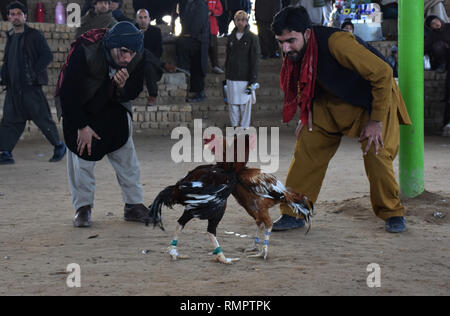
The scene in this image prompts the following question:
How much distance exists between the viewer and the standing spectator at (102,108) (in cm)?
567

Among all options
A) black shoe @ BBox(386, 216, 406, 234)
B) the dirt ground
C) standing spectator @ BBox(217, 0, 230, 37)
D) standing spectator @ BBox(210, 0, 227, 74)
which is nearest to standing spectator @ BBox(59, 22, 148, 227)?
the dirt ground

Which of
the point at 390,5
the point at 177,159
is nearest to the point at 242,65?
the point at 177,159

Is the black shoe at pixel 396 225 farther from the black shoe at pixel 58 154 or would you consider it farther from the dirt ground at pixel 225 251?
the black shoe at pixel 58 154

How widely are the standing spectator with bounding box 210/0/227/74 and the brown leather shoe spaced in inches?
363

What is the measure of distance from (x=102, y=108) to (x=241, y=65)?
6.63 m

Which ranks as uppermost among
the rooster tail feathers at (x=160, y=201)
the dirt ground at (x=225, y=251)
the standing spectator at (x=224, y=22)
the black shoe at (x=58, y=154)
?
the standing spectator at (x=224, y=22)

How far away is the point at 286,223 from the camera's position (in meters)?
5.94

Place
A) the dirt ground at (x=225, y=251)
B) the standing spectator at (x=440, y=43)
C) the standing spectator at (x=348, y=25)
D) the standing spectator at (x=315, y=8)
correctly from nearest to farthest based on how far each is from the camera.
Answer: the dirt ground at (x=225, y=251) → the standing spectator at (x=440, y=43) → the standing spectator at (x=348, y=25) → the standing spectator at (x=315, y=8)

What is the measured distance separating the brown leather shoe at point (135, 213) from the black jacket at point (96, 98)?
55 cm

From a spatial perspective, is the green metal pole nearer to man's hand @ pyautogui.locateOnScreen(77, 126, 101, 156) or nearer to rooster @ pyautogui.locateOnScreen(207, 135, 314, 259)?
rooster @ pyautogui.locateOnScreen(207, 135, 314, 259)

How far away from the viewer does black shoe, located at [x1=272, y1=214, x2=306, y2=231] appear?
19.4ft

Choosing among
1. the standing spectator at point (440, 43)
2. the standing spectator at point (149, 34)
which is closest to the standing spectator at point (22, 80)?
the standing spectator at point (149, 34)

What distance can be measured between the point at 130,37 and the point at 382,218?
240 centimetres

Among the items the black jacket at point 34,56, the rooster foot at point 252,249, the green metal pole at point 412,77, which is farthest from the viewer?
the black jacket at point 34,56
